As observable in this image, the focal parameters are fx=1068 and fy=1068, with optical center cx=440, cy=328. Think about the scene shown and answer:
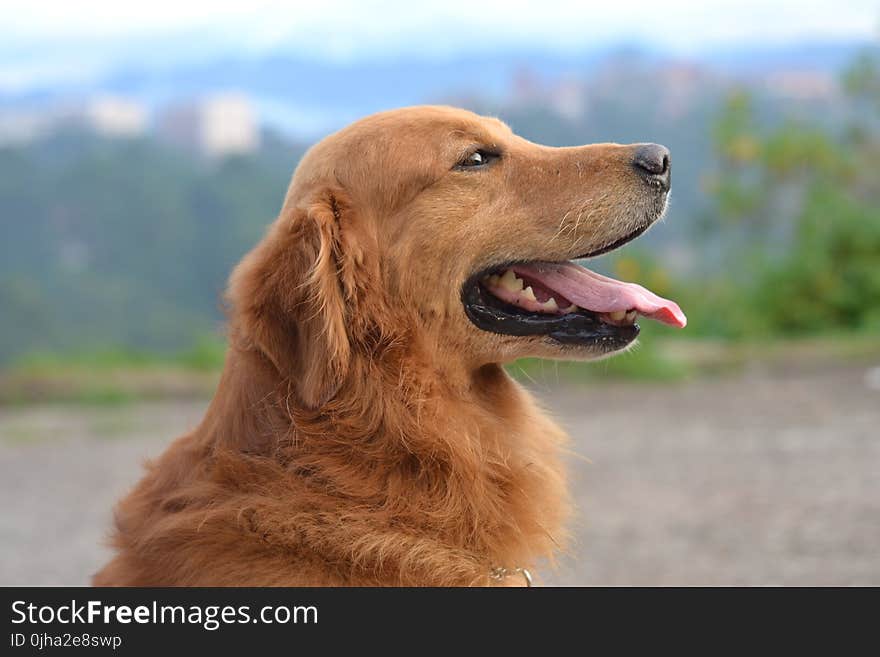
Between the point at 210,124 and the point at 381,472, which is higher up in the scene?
the point at 210,124

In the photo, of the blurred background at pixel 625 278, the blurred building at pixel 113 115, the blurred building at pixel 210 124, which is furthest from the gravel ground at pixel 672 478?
the blurred building at pixel 113 115

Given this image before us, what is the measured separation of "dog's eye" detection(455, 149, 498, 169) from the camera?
336cm

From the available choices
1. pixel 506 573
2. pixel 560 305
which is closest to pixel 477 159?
pixel 560 305

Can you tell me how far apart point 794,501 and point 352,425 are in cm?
527

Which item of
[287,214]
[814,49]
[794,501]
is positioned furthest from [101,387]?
[814,49]

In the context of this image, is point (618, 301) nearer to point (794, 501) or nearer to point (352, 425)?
point (352, 425)

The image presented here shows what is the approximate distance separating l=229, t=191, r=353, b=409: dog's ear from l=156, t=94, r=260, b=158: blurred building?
17339mm

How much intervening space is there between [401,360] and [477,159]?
2.34ft

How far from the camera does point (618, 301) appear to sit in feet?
11.0

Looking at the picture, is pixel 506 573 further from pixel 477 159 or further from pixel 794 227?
pixel 794 227

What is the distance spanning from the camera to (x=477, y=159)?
3385 millimetres

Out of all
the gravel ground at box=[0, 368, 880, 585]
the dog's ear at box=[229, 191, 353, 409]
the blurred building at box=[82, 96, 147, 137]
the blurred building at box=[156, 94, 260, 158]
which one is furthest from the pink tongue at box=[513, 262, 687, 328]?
the blurred building at box=[82, 96, 147, 137]

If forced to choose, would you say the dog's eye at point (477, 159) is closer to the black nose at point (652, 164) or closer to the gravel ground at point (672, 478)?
the black nose at point (652, 164)

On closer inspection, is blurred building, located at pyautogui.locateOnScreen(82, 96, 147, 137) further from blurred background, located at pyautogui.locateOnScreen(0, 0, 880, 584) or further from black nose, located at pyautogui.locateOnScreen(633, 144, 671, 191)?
black nose, located at pyautogui.locateOnScreen(633, 144, 671, 191)
